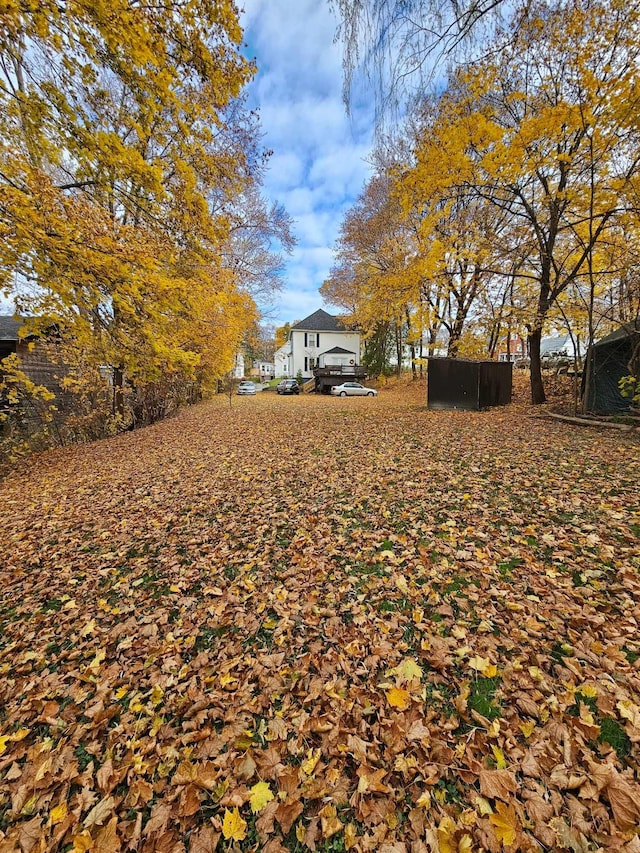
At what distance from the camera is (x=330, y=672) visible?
2217 millimetres

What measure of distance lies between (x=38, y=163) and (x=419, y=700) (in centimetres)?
726

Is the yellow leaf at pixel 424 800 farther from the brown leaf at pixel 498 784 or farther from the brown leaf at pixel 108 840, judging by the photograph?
the brown leaf at pixel 108 840

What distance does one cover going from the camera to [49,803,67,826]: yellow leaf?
5.10 feet

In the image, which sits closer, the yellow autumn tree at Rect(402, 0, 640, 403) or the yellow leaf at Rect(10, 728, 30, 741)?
the yellow leaf at Rect(10, 728, 30, 741)

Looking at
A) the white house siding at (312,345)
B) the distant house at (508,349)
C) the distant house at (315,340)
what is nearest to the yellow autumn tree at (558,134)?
the distant house at (508,349)

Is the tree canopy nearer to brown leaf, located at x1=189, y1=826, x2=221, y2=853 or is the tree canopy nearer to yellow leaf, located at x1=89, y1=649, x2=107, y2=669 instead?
yellow leaf, located at x1=89, y1=649, x2=107, y2=669

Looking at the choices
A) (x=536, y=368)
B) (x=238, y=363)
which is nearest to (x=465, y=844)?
(x=536, y=368)

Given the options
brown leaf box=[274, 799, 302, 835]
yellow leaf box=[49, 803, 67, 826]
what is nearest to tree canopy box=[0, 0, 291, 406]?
yellow leaf box=[49, 803, 67, 826]

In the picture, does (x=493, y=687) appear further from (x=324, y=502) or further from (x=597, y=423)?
(x=597, y=423)

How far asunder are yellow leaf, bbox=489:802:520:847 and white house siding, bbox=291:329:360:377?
3846 cm

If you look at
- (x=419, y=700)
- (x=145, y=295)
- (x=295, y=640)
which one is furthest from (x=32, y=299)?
(x=419, y=700)

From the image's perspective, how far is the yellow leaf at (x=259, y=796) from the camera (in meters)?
1.57

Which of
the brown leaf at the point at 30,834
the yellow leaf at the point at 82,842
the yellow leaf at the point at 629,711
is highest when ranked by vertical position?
the yellow leaf at the point at 629,711

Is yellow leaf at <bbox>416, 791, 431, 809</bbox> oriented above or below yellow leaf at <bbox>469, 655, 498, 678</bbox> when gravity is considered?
below
